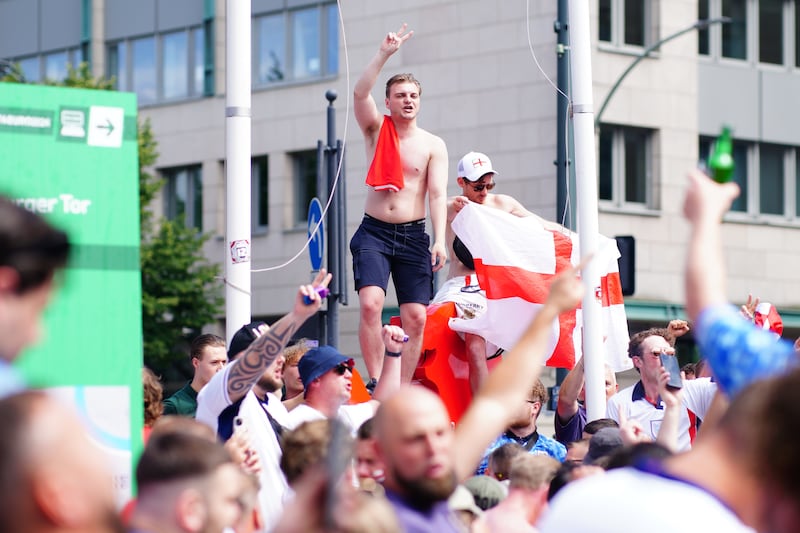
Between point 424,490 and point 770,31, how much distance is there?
29257 mm

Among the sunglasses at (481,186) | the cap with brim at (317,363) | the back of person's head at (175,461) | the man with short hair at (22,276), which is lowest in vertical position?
the back of person's head at (175,461)

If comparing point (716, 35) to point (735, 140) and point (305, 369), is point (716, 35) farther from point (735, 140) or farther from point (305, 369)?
point (305, 369)

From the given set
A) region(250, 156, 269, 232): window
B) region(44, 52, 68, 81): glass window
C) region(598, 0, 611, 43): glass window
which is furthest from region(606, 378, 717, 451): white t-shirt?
region(44, 52, 68, 81): glass window

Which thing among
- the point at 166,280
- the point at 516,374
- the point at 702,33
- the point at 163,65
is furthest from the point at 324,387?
the point at 163,65

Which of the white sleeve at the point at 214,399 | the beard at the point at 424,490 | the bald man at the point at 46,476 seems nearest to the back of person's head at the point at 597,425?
the white sleeve at the point at 214,399

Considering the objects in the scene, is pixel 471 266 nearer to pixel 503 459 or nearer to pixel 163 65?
pixel 503 459

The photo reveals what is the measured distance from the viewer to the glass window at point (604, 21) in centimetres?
2941

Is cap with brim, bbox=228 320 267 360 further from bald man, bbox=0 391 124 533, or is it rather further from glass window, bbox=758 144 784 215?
glass window, bbox=758 144 784 215

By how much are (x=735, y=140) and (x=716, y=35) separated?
220cm

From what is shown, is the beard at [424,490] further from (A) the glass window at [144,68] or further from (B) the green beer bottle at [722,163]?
(A) the glass window at [144,68]

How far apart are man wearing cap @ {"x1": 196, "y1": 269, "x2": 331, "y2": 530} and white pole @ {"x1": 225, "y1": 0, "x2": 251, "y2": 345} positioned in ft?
5.41

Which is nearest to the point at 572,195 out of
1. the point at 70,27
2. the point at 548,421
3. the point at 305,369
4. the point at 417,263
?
the point at 548,421

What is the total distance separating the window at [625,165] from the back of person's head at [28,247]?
2657 centimetres

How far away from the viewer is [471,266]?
36.4 ft
